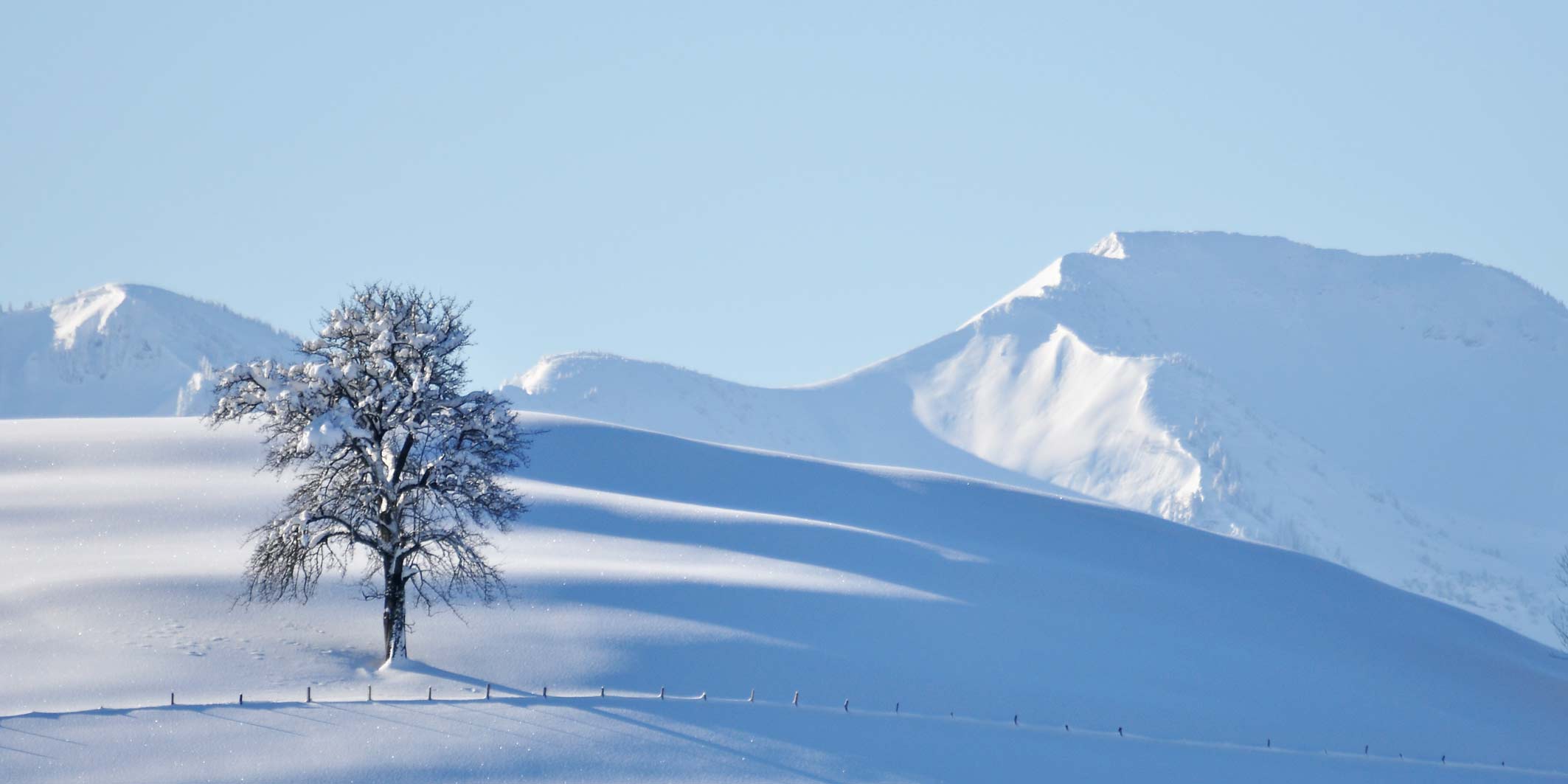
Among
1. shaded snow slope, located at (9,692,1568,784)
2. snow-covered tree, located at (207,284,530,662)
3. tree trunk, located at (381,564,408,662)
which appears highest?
snow-covered tree, located at (207,284,530,662)

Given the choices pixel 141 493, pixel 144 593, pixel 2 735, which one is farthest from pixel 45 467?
pixel 2 735

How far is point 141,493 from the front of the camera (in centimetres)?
6712

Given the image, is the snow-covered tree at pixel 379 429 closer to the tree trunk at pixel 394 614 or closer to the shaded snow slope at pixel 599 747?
the tree trunk at pixel 394 614

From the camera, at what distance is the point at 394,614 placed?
1858 inches

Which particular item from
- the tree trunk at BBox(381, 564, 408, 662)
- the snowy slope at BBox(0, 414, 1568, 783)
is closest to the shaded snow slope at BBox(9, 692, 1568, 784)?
the snowy slope at BBox(0, 414, 1568, 783)

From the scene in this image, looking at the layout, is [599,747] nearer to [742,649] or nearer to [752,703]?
[752,703]

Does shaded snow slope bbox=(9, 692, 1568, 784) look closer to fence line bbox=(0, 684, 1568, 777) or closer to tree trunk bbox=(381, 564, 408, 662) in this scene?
fence line bbox=(0, 684, 1568, 777)

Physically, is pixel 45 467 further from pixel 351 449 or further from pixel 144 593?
pixel 351 449

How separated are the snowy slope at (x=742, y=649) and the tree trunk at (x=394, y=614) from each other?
46.3 inches

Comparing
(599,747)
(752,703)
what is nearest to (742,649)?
(752,703)

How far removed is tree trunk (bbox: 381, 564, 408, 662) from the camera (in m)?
46.9

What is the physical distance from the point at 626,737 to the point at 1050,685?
15044 mm

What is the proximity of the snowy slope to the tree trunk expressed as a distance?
1177 millimetres

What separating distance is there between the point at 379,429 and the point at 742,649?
12287 mm
